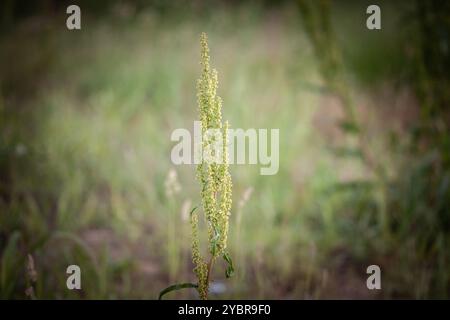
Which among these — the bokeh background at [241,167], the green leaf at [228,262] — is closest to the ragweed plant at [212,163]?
the green leaf at [228,262]

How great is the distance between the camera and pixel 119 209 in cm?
309

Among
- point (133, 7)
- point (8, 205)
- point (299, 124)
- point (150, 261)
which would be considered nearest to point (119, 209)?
point (150, 261)

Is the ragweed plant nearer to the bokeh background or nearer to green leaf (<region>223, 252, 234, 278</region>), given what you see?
green leaf (<region>223, 252, 234, 278</region>)

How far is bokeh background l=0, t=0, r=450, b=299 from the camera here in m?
2.66

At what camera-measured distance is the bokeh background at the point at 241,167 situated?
8.73ft

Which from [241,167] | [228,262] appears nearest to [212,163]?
[228,262]

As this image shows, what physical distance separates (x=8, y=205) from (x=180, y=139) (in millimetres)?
1420

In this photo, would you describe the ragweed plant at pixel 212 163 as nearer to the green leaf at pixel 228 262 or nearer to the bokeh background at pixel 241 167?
the green leaf at pixel 228 262

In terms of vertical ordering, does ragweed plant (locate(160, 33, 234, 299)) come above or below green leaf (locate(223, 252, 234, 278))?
above

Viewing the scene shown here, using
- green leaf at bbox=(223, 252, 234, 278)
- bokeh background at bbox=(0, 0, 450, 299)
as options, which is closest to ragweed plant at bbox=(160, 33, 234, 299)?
green leaf at bbox=(223, 252, 234, 278)

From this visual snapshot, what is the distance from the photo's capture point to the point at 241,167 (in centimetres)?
362

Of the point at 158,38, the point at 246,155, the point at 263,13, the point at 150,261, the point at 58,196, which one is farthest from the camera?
the point at 263,13
